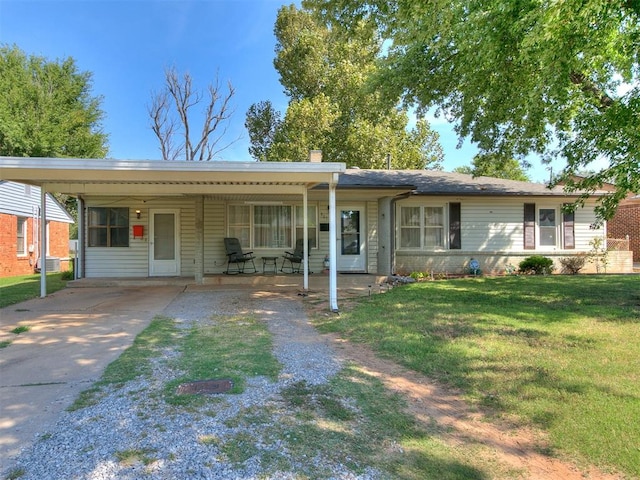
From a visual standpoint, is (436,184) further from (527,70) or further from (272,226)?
(527,70)

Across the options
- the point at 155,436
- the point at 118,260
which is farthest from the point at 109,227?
the point at 155,436

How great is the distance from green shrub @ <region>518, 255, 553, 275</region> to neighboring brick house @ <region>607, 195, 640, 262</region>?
8.87m

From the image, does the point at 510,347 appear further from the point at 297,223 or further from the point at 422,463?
the point at 297,223

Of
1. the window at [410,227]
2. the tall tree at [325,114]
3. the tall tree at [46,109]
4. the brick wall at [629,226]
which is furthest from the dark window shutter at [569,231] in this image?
the tall tree at [46,109]

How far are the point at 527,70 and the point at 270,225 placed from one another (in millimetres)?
7834

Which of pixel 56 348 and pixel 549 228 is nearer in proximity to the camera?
pixel 56 348

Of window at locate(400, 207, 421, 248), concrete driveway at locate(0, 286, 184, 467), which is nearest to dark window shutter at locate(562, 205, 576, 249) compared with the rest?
window at locate(400, 207, 421, 248)

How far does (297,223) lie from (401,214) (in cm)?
342

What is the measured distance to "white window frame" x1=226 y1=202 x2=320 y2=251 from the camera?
475 inches

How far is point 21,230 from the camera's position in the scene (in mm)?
16969

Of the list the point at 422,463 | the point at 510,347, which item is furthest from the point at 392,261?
the point at 422,463

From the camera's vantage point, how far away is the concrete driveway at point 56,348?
125 inches

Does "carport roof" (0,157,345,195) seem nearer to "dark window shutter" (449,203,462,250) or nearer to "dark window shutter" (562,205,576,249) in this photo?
"dark window shutter" (449,203,462,250)

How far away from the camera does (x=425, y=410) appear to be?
3.46m
